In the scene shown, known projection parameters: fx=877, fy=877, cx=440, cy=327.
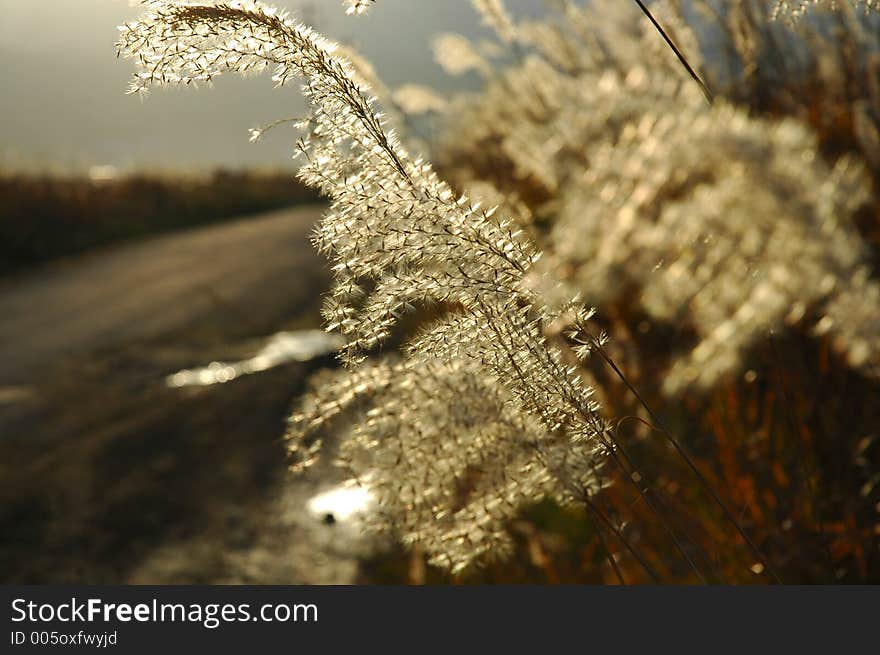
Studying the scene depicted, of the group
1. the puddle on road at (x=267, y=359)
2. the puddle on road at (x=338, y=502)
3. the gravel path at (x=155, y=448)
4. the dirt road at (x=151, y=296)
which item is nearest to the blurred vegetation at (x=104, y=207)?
the dirt road at (x=151, y=296)

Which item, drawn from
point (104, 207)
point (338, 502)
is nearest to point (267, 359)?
point (338, 502)

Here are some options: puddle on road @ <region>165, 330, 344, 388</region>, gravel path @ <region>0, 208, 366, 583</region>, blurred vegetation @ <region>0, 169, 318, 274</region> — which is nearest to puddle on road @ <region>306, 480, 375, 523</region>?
gravel path @ <region>0, 208, 366, 583</region>

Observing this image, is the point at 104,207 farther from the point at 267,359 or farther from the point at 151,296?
the point at 267,359

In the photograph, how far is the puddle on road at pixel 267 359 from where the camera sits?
4395 millimetres

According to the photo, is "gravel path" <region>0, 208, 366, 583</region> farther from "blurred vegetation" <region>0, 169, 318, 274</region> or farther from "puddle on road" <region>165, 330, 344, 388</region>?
"blurred vegetation" <region>0, 169, 318, 274</region>

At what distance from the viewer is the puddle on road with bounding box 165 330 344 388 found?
4395 mm

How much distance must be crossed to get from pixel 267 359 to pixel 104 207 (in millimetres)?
6960

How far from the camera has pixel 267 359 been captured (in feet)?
15.4

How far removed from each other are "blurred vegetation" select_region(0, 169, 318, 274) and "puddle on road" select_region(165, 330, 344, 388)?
4.82 meters

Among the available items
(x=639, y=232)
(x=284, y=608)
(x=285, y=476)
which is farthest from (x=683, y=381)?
(x=285, y=476)

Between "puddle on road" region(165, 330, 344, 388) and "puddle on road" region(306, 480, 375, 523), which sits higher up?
"puddle on road" region(165, 330, 344, 388)

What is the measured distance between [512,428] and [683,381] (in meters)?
0.71

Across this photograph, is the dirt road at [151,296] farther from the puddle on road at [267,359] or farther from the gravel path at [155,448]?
the puddle on road at [267,359]

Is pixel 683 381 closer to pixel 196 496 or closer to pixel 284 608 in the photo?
pixel 284 608
